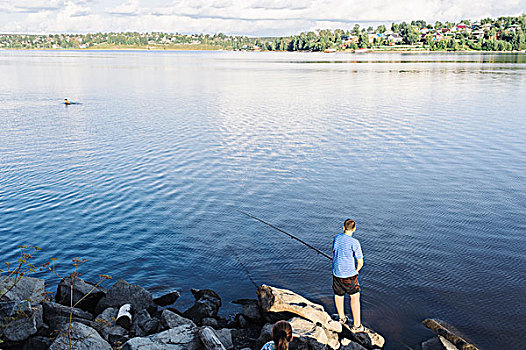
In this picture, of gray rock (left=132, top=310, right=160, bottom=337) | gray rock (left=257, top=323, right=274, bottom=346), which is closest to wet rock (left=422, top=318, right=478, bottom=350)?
gray rock (left=257, top=323, right=274, bottom=346)

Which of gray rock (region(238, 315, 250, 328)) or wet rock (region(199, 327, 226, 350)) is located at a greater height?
wet rock (region(199, 327, 226, 350))

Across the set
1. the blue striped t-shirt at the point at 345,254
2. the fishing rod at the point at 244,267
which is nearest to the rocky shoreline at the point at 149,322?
the fishing rod at the point at 244,267

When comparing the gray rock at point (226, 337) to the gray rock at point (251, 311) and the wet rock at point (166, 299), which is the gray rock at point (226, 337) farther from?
the wet rock at point (166, 299)

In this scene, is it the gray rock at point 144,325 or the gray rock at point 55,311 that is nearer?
the gray rock at point 55,311

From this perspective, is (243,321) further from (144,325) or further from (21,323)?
(21,323)

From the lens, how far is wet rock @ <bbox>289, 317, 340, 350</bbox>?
33.7ft

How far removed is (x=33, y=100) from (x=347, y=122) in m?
40.0

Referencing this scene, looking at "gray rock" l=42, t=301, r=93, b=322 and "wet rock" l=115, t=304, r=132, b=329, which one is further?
"wet rock" l=115, t=304, r=132, b=329

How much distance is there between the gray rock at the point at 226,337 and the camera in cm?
1048

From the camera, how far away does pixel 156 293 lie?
13.7 metres

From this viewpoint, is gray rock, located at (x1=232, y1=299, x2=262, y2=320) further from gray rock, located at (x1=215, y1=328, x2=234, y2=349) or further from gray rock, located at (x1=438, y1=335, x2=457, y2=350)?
gray rock, located at (x1=438, y1=335, x2=457, y2=350)

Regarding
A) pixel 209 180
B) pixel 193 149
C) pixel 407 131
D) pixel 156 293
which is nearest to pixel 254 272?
pixel 156 293

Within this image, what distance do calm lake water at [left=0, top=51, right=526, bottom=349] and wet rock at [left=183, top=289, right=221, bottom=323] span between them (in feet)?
1.14

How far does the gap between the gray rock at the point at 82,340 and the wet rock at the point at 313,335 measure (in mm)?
4279
